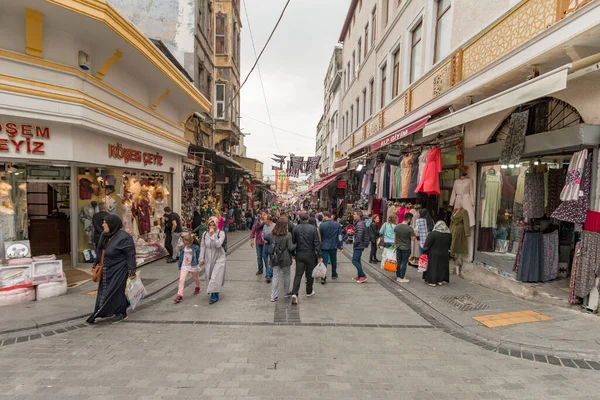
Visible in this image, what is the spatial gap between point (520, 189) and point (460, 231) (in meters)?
1.71

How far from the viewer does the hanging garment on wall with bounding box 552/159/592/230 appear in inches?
195

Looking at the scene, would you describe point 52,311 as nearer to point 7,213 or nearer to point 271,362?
point 7,213

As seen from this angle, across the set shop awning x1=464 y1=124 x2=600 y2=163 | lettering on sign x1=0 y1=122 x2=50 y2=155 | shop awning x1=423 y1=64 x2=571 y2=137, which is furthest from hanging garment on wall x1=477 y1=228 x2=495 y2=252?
lettering on sign x1=0 y1=122 x2=50 y2=155

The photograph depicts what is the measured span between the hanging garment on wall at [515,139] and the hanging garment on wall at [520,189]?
1.62 ft

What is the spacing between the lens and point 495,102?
220 inches

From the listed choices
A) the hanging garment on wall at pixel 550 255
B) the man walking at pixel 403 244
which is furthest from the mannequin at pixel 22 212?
the hanging garment on wall at pixel 550 255

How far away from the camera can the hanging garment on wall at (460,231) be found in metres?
7.60

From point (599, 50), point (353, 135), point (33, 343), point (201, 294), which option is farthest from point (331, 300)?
point (353, 135)

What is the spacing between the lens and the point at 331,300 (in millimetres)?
→ 6293

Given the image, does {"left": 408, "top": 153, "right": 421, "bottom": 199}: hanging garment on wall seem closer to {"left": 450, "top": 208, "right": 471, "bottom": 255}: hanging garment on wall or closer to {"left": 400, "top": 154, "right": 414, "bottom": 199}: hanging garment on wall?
{"left": 400, "top": 154, "right": 414, "bottom": 199}: hanging garment on wall

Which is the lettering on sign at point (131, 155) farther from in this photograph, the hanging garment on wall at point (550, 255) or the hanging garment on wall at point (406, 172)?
the hanging garment on wall at point (550, 255)

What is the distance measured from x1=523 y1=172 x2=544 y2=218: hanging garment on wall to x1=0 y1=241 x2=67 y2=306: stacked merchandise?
9.53m

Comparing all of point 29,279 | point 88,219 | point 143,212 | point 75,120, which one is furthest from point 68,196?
point 29,279

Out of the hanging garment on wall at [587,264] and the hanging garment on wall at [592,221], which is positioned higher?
the hanging garment on wall at [592,221]
